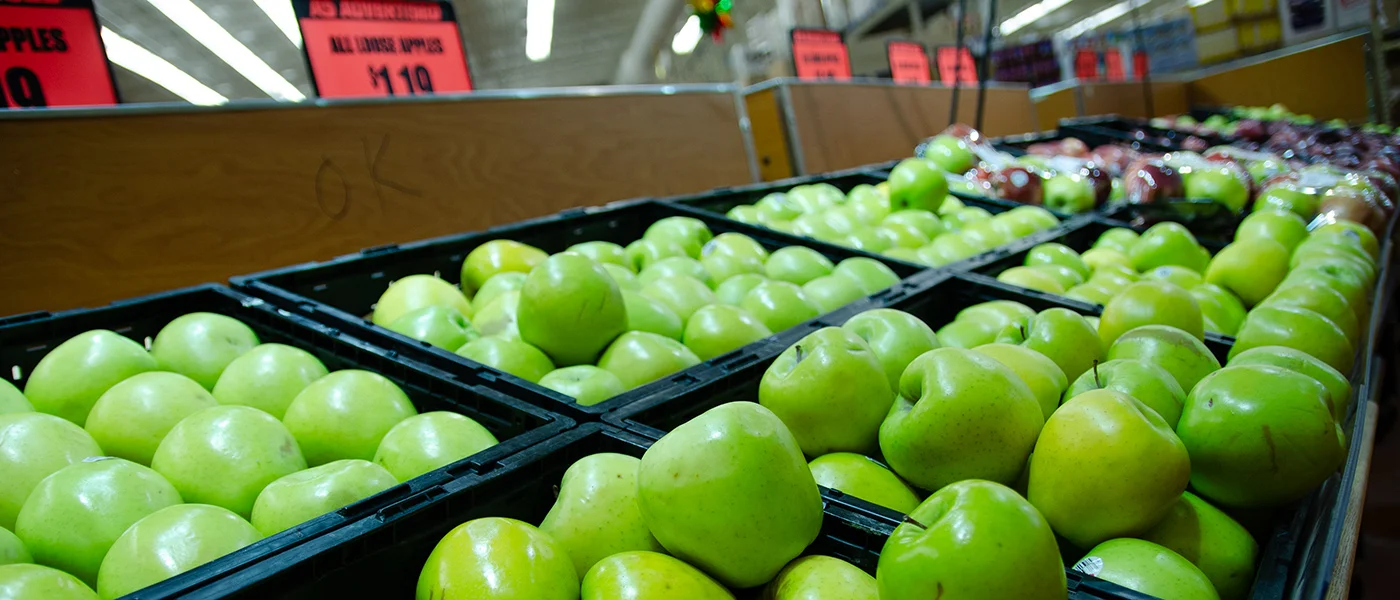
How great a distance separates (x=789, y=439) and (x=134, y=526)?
0.72m

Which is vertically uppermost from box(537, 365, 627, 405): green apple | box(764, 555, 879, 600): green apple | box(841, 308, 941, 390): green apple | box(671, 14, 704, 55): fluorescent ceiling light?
box(671, 14, 704, 55): fluorescent ceiling light

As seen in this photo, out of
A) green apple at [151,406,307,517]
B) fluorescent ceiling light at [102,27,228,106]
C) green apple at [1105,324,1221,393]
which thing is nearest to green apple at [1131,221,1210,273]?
green apple at [1105,324,1221,393]

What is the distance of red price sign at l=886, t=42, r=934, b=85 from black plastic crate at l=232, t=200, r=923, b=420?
12.4 ft

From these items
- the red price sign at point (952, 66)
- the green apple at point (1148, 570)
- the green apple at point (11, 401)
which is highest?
the red price sign at point (952, 66)

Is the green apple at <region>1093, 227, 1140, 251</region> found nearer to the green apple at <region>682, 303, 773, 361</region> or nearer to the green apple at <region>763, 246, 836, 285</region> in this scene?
the green apple at <region>763, 246, 836, 285</region>

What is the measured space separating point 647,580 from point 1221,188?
325cm

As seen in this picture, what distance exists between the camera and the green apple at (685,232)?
2.29 metres

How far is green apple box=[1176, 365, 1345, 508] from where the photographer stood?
0.95 meters

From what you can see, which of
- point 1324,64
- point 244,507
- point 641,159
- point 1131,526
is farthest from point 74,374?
point 1324,64

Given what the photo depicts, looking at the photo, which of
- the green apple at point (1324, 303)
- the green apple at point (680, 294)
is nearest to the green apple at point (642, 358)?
the green apple at point (680, 294)

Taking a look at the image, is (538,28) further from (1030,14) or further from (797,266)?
(1030,14)

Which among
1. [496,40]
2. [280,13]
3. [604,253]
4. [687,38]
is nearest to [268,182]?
[604,253]

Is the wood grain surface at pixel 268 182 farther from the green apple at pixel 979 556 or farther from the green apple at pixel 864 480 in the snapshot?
the green apple at pixel 979 556

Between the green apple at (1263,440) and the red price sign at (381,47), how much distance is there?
8.79ft
